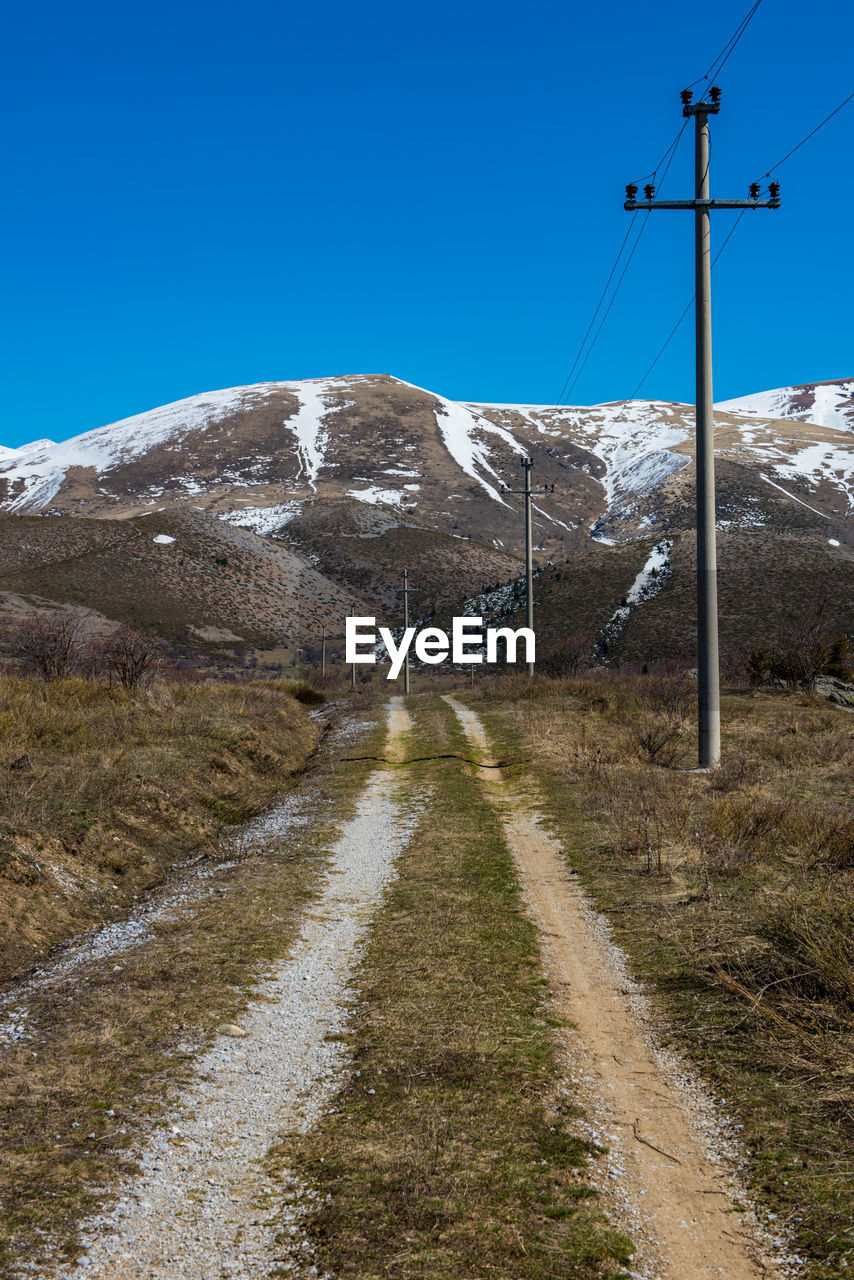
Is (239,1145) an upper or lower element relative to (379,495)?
lower

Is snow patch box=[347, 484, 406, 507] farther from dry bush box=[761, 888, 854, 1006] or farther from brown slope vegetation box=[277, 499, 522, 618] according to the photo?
dry bush box=[761, 888, 854, 1006]

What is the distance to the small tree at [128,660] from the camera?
24562 millimetres

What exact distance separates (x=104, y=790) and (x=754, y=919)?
8305mm

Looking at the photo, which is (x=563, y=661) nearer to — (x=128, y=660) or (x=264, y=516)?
(x=128, y=660)

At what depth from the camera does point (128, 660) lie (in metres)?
25.8

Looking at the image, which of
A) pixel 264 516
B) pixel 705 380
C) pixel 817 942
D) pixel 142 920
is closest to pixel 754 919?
pixel 817 942

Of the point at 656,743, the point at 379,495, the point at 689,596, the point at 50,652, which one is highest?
the point at 379,495

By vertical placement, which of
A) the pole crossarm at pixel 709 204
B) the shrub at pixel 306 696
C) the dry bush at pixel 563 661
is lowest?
the shrub at pixel 306 696

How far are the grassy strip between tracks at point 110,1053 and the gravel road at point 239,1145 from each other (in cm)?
14

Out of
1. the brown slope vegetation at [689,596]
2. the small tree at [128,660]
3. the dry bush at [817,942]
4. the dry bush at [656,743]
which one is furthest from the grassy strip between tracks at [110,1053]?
the brown slope vegetation at [689,596]

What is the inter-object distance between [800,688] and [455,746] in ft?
48.2

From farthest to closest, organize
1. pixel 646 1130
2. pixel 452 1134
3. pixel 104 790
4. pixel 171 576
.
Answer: pixel 171 576, pixel 104 790, pixel 646 1130, pixel 452 1134

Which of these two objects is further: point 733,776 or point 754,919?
point 733,776

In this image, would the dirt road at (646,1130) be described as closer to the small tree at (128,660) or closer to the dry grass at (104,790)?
the dry grass at (104,790)
